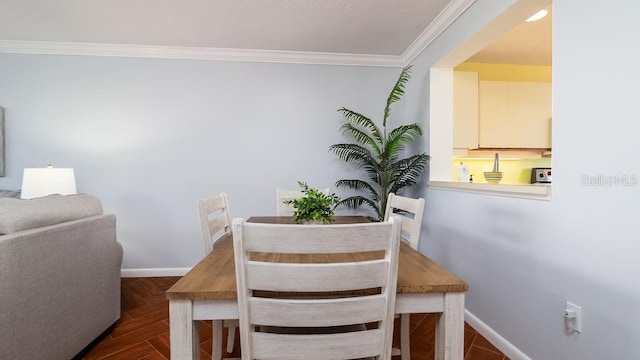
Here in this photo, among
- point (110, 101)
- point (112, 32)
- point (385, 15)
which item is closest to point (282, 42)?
point (385, 15)

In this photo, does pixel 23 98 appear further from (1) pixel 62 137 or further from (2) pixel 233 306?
(2) pixel 233 306

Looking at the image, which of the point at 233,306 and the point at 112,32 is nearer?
the point at 233,306

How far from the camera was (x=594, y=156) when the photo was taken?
1.18 metres

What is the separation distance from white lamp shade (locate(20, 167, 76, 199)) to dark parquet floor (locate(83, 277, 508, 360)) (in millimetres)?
1060

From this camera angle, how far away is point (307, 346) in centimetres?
77

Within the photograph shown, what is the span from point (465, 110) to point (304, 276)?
2958 millimetres

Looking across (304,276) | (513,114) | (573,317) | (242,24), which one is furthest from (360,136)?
(304,276)

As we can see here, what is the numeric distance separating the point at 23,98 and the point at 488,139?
15.8ft

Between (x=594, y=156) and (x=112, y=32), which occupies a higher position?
(x=112, y=32)

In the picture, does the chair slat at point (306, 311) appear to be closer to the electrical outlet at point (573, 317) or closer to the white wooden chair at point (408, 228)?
the white wooden chair at point (408, 228)

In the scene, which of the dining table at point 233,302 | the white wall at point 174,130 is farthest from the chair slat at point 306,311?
the white wall at point 174,130

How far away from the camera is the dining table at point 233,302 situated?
0.80 m

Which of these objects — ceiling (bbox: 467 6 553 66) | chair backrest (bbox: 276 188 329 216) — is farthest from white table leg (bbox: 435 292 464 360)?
ceiling (bbox: 467 6 553 66)

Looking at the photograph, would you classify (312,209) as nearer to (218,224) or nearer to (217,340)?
(218,224)
